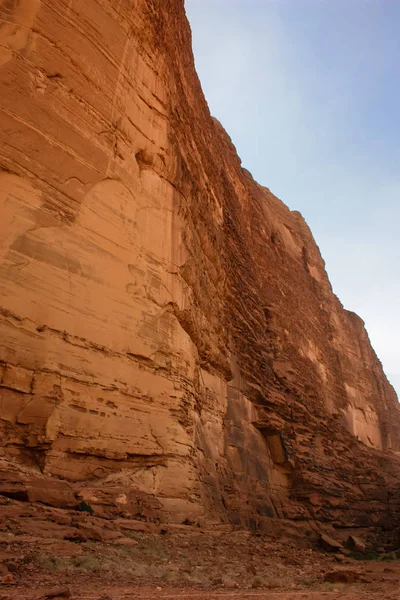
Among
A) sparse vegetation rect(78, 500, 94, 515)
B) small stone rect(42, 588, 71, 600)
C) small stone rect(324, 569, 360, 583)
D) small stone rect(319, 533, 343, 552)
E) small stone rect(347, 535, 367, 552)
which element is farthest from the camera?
small stone rect(347, 535, 367, 552)

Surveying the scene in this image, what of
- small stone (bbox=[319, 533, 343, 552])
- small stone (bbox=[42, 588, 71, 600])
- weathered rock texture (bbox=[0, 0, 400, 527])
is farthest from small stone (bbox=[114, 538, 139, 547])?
small stone (bbox=[319, 533, 343, 552])

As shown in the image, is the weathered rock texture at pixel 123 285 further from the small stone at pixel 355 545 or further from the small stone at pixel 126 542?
the small stone at pixel 355 545

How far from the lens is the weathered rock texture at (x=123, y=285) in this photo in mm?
6953

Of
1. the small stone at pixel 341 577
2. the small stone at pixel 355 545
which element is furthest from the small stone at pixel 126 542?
the small stone at pixel 355 545

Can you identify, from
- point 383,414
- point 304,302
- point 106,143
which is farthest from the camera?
point 383,414

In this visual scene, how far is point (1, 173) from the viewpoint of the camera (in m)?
7.08

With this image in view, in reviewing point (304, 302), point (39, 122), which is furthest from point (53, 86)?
point (304, 302)

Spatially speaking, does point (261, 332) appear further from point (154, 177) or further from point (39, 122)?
point (39, 122)

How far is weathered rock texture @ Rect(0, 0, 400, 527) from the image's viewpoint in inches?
274

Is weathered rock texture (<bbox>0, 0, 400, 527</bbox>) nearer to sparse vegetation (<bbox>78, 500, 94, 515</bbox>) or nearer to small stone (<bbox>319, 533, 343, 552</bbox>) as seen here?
sparse vegetation (<bbox>78, 500, 94, 515</bbox>)

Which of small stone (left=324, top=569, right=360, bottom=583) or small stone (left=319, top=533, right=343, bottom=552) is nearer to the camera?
small stone (left=324, top=569, right=360, bottom=583)

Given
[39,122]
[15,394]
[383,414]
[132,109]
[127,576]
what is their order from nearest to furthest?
1. [127,576]
2. [15,394]
3. [39,122]
4. [132,109]
5. [383,414]

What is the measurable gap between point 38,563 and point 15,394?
2419 mm

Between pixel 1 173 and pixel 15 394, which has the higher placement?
pixel 1 173
